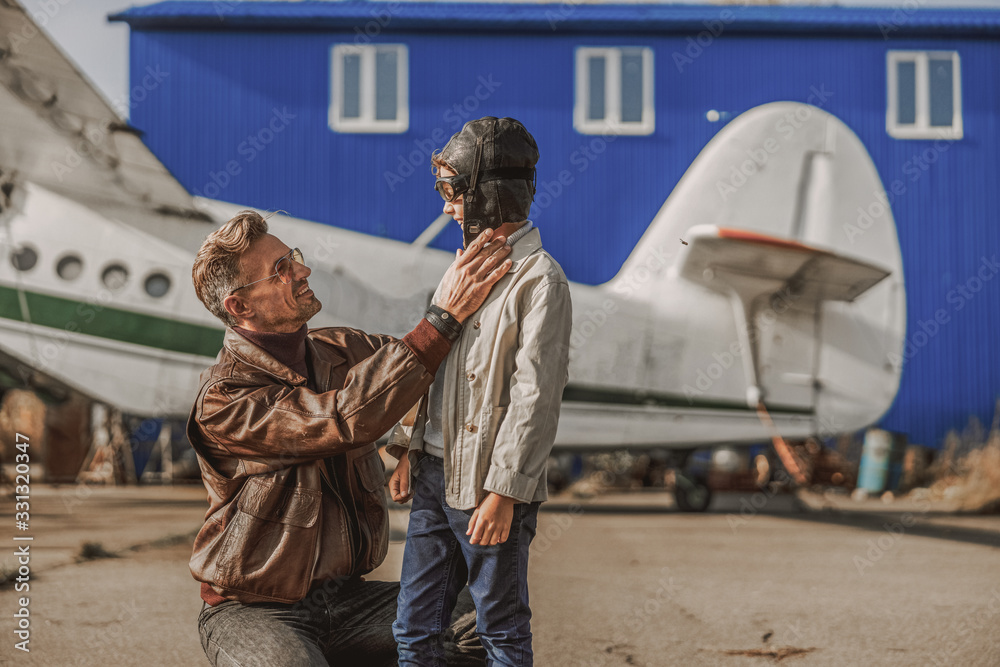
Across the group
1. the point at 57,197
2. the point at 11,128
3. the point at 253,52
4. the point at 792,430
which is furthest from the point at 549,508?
the point at 253,52

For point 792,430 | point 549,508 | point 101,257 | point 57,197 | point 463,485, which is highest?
point 57,197

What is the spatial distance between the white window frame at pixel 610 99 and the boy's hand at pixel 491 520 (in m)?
11.1

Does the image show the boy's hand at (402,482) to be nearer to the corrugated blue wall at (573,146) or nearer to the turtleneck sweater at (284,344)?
the turtleneck sweater at (284,344)

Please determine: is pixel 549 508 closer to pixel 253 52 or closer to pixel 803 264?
pixel 803 264

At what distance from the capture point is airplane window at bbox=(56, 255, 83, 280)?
26.9ft

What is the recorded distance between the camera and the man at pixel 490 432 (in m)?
1.79

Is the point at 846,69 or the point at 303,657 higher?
the point at 846,69

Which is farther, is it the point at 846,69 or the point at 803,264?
the point at 846,69

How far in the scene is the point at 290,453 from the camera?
1.79 meters

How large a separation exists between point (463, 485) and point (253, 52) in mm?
11816

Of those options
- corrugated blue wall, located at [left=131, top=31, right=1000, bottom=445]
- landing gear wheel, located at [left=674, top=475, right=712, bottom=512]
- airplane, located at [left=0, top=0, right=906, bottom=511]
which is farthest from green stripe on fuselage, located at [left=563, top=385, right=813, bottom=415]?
corrugated blue wall, located at [left=131, top=31, right=1000, bottom=445]

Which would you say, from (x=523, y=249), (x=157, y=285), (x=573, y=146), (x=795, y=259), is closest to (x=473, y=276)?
(x=523, y=249)

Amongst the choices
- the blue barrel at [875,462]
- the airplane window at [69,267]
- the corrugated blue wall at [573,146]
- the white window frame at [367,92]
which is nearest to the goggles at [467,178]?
the airplane window at [69,267]

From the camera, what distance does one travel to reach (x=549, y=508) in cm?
957
